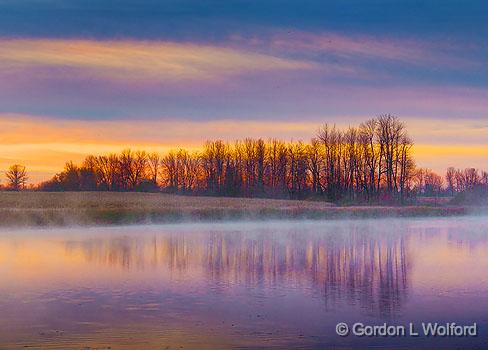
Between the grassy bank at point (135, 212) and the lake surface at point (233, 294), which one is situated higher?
the grassy bank at point (135, 212)

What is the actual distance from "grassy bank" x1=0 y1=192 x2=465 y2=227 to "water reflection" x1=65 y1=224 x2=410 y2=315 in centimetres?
1248

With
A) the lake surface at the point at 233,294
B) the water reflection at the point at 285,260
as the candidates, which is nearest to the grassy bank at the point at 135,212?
the water reflection at the point at 285,260

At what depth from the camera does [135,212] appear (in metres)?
47.4

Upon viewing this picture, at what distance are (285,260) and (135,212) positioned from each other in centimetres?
2717

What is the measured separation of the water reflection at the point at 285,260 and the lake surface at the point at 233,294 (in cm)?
5

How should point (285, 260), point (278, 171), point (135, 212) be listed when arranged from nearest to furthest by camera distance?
point (285, 260) < point (135, 212) < point (278, 171)

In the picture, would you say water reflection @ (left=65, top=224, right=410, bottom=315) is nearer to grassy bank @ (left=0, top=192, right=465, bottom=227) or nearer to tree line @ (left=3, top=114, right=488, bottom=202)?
grassy bank @ (left=0, top=192, right=465, bottom=227)

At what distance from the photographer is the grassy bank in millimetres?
43500

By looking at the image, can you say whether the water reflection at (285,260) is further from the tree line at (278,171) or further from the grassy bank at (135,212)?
the tree line at (278,171)

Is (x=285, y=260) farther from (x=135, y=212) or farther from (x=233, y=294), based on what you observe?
(x=135, y=212)

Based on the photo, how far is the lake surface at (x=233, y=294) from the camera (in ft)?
35.2

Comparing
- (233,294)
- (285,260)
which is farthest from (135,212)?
(233,294)

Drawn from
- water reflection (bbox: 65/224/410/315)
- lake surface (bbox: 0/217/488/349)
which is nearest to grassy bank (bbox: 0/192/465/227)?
water reflection (bbox: 65/224/410/315)

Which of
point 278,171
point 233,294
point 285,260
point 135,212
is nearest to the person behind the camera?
point 233,294
